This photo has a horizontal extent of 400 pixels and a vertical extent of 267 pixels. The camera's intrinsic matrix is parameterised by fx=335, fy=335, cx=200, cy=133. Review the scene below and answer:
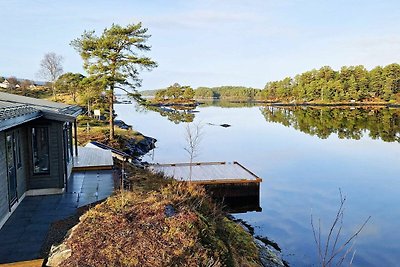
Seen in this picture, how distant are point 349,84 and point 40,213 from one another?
8188 centimetres

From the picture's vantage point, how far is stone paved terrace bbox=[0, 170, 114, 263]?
5832mm

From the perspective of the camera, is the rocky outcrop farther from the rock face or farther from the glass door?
the glass door

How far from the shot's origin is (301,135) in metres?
35.2

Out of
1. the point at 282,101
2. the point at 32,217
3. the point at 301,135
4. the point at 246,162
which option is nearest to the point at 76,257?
the point at 32,217

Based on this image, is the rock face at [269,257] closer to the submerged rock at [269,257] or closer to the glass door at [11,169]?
the submerged rock at [269,257]

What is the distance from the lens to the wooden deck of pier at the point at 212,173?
14281 mm

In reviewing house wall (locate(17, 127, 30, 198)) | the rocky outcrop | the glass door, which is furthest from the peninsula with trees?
the glass door

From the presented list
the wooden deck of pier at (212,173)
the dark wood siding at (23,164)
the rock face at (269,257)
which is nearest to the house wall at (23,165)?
the dark wood siding at (23,164)

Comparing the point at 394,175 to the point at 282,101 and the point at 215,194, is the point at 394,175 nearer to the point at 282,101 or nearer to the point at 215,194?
the point at 215,194

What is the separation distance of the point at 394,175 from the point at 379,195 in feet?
13.9

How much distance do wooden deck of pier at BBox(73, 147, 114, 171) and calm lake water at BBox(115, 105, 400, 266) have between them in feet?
18.5

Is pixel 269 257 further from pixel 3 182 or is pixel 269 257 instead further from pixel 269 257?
pixel 3 182

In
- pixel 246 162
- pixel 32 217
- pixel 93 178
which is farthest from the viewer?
pixel 246 162

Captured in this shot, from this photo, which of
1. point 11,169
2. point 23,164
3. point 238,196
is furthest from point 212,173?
point 11,169
